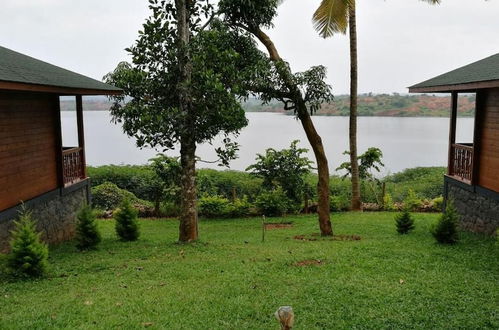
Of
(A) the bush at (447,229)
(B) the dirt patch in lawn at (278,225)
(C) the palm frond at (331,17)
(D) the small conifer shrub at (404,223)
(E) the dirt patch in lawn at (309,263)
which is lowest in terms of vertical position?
(B) the dirt patch in lawn at (278,225)

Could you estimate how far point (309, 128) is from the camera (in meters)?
10.1

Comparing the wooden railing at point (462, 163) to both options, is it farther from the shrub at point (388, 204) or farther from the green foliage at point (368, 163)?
the green foliage at point (368, 163)

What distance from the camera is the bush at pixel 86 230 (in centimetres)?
888

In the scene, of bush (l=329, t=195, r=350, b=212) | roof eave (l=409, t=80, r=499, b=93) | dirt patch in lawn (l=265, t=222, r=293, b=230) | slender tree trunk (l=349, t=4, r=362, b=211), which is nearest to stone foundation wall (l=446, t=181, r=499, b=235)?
roof eave (l=409, t=80, r=499, b=93)

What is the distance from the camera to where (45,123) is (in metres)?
9.55

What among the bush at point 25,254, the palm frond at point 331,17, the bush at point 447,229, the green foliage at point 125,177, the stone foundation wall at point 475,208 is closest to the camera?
the bush at point 25,254

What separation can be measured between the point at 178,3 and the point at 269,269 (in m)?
5.35

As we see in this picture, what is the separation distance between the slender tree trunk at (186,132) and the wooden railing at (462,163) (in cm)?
595

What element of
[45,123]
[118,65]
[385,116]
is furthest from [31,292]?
[385,116]

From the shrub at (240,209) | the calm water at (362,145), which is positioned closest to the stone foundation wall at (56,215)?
the calm water at (362,145)

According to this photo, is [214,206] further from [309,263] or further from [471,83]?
[471,83]

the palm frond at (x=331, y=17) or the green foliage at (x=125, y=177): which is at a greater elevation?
the palm frond at (x=331, y=17)

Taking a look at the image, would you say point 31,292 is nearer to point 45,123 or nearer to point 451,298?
point 45,123

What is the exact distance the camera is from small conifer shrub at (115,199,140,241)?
9.94 m
